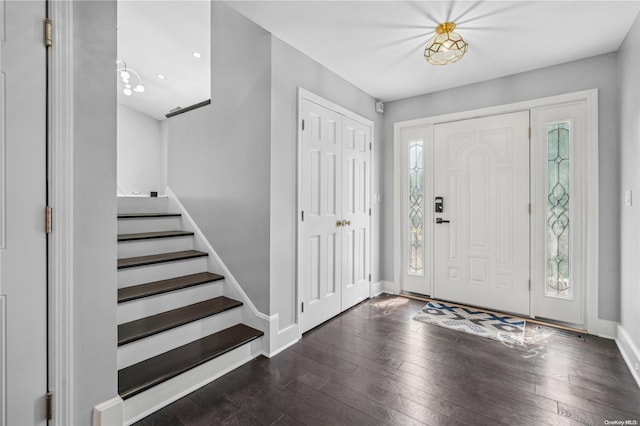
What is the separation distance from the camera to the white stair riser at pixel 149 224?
2.81 metres

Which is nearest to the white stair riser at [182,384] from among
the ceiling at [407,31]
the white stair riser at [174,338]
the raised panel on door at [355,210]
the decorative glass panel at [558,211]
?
the white stair riser at [174,338]

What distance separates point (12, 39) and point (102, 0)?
1.40 ft

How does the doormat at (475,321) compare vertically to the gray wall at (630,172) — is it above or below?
below

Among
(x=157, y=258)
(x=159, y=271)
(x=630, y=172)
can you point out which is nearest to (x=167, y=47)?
(x=157, y=258)

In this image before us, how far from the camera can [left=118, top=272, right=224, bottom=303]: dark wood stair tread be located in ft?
6.85

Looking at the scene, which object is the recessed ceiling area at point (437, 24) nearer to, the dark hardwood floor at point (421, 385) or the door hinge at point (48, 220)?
the door hinge at point (48, 220)

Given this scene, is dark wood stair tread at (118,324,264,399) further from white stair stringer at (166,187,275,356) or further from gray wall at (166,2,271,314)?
gray wall at (166,2,271,314)

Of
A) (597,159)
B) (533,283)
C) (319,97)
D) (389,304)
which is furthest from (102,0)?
(533,283)

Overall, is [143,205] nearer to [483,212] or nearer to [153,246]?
[153,246]

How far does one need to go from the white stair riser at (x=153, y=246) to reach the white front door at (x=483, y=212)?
2757 mm

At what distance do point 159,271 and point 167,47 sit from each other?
3.20 meters

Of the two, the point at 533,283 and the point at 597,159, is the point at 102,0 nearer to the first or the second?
the point at 597,159

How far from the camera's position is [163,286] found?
90.9 inches

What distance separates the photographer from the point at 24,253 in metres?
1.33
